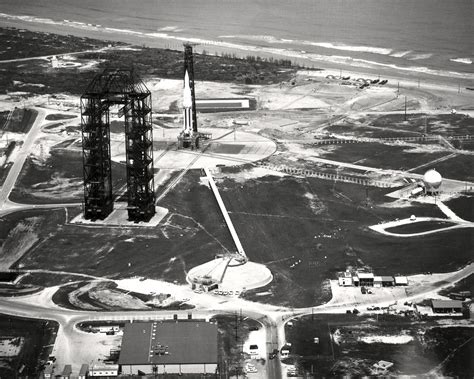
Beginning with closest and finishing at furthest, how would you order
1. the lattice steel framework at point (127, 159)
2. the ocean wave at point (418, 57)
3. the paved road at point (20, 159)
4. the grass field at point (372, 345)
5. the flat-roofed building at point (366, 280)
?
the grass field at point (372, 345) → the flat-roofed building at point (366, 280) → the lattice steel framework at point (127, 159) → the paved road at point (20, 159) → the ocean wave at point (418, 57)

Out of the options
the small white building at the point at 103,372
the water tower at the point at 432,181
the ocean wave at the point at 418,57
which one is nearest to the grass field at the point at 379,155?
the water tower at the point at 432,181

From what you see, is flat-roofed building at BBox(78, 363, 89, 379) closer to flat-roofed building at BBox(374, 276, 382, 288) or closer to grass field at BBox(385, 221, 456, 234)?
flat-roofed building at BBox(374, 276, 382, 288)

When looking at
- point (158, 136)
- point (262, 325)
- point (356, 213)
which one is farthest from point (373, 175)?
point (262, 325)

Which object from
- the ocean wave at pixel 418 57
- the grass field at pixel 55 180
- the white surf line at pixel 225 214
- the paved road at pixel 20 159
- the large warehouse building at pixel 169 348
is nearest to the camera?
the large warehouse building at pixel 169 348

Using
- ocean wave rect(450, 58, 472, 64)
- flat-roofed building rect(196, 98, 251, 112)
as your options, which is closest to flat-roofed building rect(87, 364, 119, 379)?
flat-roofed building rect(196, 98, 251, 112)

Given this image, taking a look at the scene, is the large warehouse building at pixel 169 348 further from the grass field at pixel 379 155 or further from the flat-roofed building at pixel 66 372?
the grass field at pixel 379 155

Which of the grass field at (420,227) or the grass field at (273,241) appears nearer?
the grass field at (273,241)
